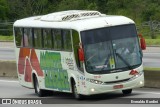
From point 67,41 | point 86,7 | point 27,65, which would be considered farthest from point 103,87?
point 86,7

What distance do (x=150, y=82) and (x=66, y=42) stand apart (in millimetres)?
3348

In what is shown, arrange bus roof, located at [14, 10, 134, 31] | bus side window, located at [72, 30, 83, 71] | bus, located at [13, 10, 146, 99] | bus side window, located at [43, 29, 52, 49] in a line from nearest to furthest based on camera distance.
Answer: bus, located at [13, 10, 146, 99], bus side window, located at [72, 30, 83, 71], bus roof, located at [14, 10, 134, 31], bus side window, located at [43, 29, 52, 49]

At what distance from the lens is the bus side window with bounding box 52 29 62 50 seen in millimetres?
21720

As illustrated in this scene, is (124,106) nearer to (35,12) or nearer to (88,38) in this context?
(88,38)

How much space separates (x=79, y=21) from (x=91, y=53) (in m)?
1.24

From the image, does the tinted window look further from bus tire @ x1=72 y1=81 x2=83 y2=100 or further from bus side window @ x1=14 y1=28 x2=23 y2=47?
bus side window @ x1=14 y1=28 x2=23 y2=47

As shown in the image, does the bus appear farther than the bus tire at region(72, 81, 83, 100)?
No

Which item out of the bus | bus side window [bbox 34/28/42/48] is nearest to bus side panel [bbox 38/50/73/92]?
the bus

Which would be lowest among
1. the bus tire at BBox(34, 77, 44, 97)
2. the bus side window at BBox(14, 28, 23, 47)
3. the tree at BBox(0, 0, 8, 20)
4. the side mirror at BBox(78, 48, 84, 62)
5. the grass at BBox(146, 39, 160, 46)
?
the tree at BBox(0, 0, 8, 20)

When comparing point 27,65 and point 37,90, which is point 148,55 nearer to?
point 27,65

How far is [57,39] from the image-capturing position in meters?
21.9

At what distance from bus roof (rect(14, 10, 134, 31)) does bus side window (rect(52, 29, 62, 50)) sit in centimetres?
19

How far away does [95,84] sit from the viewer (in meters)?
19.9

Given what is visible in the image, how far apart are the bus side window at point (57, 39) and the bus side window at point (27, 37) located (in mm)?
2067
